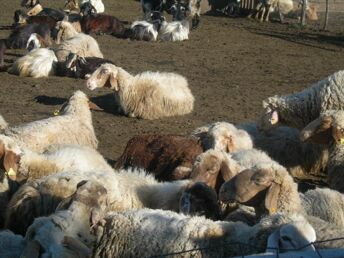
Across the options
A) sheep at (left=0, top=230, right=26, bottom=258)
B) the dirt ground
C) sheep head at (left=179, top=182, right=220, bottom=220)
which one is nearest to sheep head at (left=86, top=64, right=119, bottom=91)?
the dirt ground

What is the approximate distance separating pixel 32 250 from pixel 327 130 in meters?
4.52

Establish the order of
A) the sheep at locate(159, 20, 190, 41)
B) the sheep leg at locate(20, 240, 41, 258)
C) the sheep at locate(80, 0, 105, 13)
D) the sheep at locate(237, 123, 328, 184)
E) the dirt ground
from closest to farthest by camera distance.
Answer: the sheep leg at locate(20, 240, 41, 258), the sheep at locate(237, 123, 328, 184), the dirt ground, the sheep at locate(159, 20, 190, 41), the sheep at locate(80, 0, 105, 13)

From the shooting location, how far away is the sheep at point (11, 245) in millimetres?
4757

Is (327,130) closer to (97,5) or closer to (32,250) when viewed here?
(32,250)

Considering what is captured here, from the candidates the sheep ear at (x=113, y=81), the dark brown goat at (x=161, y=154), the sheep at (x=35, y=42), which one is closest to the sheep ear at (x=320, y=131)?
the dark brown goat at (x=161, y=154)

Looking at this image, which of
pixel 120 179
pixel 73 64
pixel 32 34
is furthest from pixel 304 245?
pixel 32 34

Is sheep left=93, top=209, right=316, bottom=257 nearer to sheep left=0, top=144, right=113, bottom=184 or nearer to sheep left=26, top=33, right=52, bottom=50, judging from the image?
sheep left=0, top=144, right=113, bottom=184

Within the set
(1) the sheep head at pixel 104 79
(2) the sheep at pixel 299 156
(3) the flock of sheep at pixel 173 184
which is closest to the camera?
(3) the flock of sheep at pixel 173 184

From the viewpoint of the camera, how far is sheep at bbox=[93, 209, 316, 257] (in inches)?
158

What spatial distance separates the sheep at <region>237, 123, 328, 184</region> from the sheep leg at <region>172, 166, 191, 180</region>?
5.87ft

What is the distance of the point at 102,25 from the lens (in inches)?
845

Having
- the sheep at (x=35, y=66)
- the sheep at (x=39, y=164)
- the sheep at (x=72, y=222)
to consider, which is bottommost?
the sheep at (x=35, y=66)

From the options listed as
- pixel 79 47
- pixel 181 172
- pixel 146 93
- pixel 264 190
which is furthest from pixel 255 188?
pixel 79 47

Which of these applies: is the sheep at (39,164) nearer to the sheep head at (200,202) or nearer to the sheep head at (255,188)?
the sheep head at (200,202)
